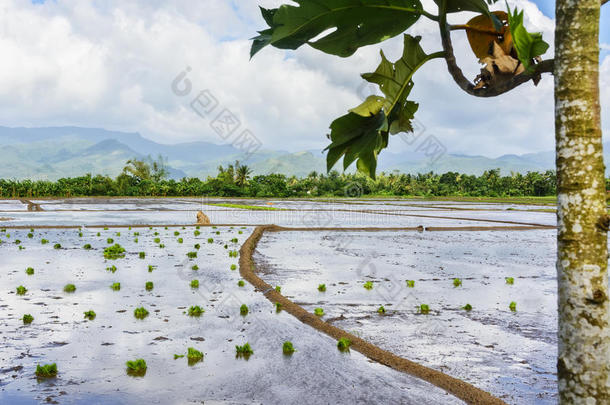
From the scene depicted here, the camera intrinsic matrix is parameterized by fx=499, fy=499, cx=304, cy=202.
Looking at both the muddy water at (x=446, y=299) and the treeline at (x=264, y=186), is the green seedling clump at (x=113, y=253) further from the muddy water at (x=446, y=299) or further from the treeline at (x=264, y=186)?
the treeline at (x=264, y=186)

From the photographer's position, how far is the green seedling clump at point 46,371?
4.87 m

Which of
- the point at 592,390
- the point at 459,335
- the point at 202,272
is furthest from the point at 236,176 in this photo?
the point at 592,390

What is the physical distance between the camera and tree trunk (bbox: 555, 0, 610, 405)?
1.94 m

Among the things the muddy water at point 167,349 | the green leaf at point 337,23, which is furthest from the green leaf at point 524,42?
the muddy water at point 167,349

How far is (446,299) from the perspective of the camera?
844 cm

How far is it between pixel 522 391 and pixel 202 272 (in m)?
7.39

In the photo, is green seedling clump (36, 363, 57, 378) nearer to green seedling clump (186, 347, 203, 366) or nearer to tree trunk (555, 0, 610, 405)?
green seedling clump (186, 347, 203, 366)

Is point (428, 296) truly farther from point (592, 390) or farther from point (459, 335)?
point (592, 390)

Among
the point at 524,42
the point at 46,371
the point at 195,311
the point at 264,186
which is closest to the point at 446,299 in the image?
the point at 195,311

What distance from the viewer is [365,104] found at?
2658 mm

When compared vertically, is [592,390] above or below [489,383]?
above

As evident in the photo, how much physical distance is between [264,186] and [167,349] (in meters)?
61.0

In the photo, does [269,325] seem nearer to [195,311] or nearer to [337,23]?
[195,311]

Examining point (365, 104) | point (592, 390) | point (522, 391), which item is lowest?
point (522, 391)
